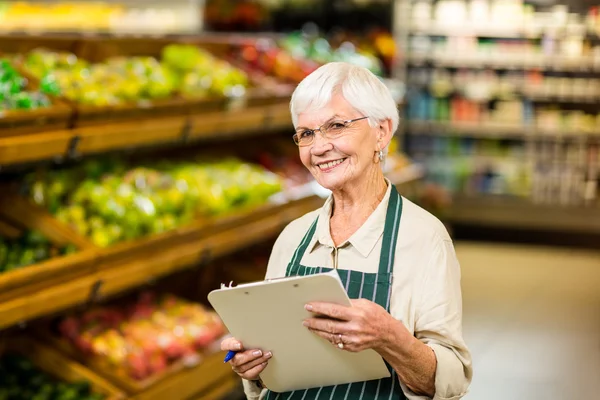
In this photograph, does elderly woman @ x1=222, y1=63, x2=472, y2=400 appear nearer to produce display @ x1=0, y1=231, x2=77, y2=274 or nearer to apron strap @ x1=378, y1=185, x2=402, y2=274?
apron strap @ x1=378, y1=185, x2=402, y2=274

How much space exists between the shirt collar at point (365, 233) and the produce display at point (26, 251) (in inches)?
66.3

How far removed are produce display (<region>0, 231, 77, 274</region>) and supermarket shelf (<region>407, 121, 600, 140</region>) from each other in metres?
6.99

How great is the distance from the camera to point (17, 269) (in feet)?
10.8

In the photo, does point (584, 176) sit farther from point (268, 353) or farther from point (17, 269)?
point (268, 353)

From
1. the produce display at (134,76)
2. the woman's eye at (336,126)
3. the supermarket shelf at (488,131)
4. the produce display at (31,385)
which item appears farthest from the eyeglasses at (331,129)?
the supermarket shelf at (488,131)

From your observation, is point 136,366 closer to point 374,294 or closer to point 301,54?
point 374,294

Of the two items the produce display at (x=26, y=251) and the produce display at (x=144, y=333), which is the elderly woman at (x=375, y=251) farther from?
the produce display at (x=144, y=333)

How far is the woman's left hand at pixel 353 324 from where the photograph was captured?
5.70ft

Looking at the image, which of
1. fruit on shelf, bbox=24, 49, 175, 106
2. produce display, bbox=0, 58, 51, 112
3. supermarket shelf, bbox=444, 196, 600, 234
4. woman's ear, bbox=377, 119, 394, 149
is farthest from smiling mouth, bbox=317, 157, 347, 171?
supermarket shelf, bbox=444, 196, 600, 234

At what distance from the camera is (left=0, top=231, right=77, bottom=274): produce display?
345cm

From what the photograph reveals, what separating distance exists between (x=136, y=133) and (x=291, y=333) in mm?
2348

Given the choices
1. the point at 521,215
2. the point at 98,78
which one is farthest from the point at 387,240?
the point at 521,215

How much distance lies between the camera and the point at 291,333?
1.87m

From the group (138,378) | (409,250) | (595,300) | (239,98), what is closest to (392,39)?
(595,300)
